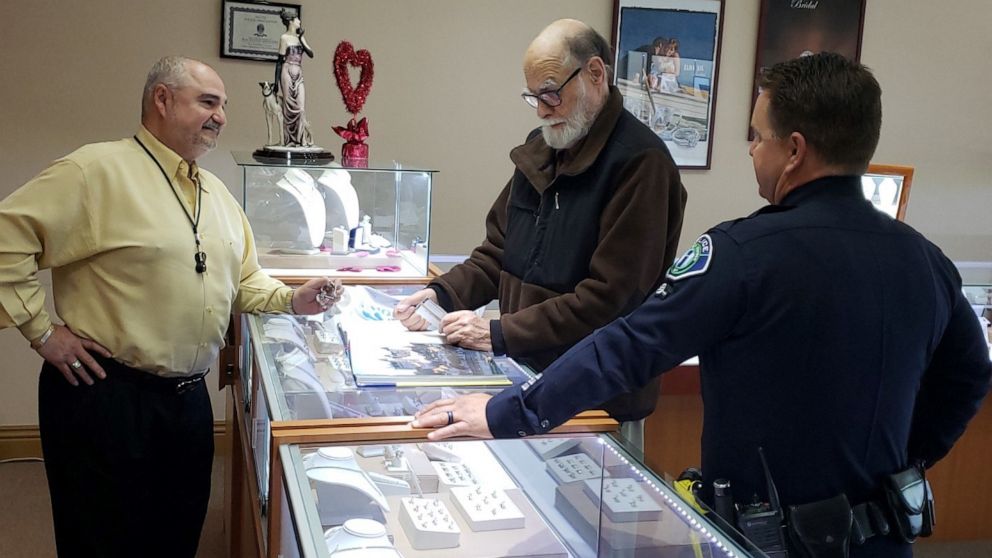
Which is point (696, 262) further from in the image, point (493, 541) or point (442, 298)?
point (442, 298)

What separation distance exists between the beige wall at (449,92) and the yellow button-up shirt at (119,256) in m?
1.68

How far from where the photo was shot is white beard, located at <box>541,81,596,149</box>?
228 cm

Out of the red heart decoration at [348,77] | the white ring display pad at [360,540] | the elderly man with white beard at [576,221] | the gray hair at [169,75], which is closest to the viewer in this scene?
the white ring display pad at [360,540]

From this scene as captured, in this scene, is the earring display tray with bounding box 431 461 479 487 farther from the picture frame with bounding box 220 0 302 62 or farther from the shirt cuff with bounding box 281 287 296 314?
the picture frame with bounding box 220 0 302 62

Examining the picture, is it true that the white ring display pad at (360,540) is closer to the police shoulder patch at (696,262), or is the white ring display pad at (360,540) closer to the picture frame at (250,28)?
the police shoulder patch at (696,262)

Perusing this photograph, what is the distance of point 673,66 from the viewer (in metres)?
4.42

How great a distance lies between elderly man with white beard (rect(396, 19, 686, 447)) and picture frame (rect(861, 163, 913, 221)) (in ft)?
4.50

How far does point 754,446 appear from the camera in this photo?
1.47m

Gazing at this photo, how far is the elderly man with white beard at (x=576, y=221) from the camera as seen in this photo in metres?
2.14

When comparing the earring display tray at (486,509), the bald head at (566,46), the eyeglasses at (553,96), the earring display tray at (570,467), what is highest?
the bald head at (566,46)

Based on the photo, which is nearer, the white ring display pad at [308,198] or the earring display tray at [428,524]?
the earring display tray at [428,524]

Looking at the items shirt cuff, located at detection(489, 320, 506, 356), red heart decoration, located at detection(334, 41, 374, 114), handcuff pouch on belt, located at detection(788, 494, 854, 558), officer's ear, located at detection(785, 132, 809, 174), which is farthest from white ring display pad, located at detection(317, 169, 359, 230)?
handcuff pouch on belt, located at detection(788, 494, 854, 558)

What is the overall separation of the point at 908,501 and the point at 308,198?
2.05 m

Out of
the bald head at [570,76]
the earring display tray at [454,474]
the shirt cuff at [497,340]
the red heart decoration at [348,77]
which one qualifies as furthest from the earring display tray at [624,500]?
the red heart decoration at [348,77]
